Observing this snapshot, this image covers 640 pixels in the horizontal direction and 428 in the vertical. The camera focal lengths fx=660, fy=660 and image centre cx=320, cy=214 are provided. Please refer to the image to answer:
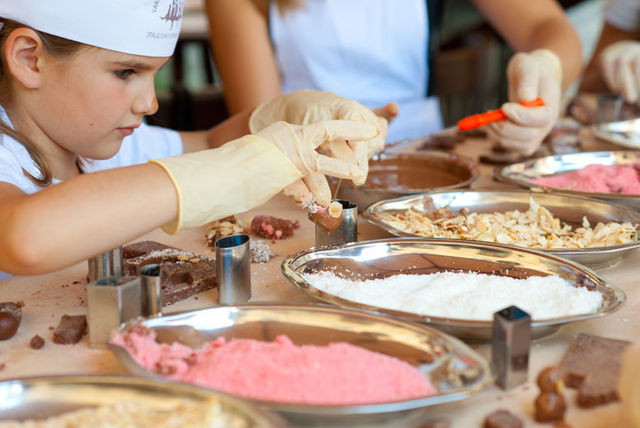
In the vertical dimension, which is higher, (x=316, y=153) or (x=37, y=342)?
(x=316, y=153)

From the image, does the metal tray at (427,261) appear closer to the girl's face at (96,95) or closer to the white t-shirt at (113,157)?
the girl's face at (96,95)

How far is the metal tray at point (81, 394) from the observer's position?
0.76m

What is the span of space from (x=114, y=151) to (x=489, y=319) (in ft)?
3.19

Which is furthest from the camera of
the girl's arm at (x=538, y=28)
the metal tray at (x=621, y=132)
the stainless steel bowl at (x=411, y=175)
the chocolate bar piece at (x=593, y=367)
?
the girl's arm at (x=538, y=28)

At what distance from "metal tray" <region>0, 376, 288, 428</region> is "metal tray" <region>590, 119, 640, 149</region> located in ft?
6.30

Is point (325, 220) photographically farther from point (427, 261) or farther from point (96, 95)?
point (96, 95)

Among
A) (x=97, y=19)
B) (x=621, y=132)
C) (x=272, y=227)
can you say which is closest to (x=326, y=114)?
(x=272, y=227)

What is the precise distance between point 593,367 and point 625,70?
2.25 metres

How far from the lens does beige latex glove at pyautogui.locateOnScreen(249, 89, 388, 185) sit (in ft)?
4.54

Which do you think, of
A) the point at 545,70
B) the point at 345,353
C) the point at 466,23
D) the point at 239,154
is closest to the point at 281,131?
the point at 239,154

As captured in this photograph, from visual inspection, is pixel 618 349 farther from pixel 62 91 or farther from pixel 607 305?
pixel 62 91

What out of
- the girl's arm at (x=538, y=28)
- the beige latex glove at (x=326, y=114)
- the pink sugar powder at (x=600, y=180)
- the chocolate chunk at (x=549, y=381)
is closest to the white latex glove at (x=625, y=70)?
the girl's arm at (x=538, y=28)

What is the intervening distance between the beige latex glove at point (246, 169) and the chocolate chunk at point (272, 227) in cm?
33

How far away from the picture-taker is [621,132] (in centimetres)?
251
